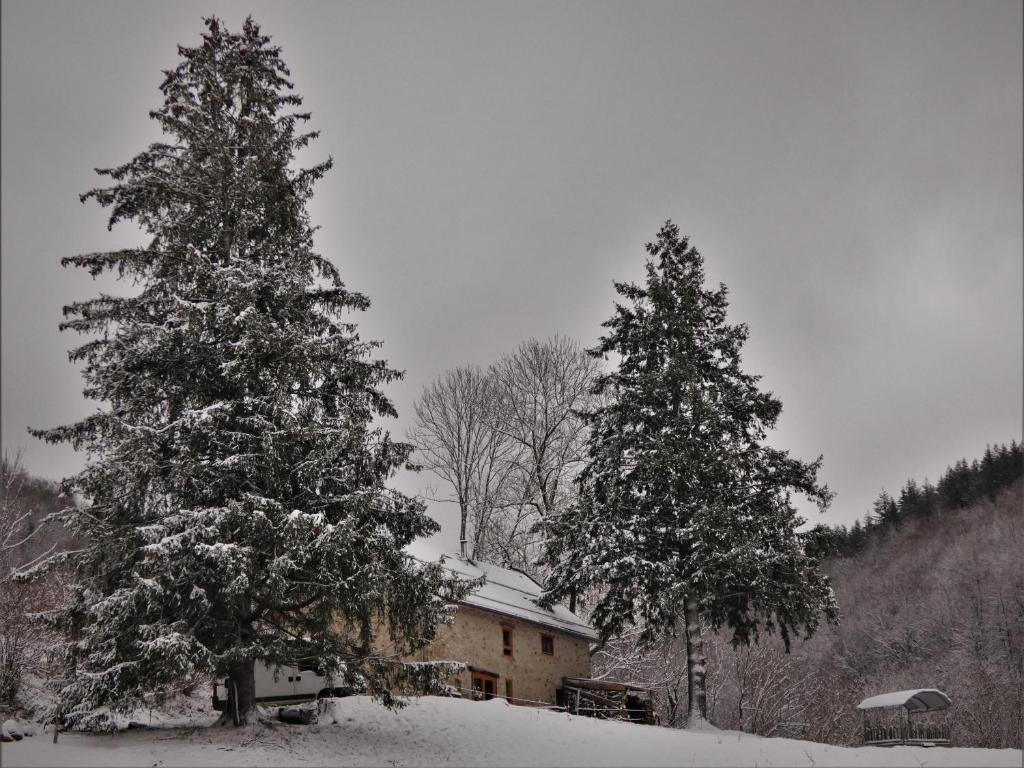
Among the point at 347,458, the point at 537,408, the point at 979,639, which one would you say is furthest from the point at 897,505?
the point at 347,458

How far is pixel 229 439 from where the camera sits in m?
14.2

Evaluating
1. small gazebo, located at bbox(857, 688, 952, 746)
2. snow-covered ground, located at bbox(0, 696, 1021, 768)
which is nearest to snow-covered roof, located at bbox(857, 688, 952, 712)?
small gazebo, located at bbox(857, 688, 952, 746)

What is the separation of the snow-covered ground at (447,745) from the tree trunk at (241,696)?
13.3 inches

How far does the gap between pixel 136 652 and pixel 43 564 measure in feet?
8.00

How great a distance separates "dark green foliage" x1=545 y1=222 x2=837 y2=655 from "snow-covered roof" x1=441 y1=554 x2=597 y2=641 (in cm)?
309

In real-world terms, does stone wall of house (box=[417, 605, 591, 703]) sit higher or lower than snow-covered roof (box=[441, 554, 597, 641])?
lower

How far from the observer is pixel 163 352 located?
47.0ft

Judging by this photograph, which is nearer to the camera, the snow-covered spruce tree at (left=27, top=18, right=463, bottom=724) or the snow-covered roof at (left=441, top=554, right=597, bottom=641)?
the snow-covered spruce tree at (left=27, top=18, right=463, bottom=724)

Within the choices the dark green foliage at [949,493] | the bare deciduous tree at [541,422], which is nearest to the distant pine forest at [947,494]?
the dark green foliage at [949,493]

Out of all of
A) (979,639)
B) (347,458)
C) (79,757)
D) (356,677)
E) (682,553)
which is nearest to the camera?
(79,757)

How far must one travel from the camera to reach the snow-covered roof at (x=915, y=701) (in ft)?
68.3

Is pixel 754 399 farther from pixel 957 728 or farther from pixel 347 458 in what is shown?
pixel 957 728

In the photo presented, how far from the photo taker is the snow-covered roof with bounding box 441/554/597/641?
24953mm

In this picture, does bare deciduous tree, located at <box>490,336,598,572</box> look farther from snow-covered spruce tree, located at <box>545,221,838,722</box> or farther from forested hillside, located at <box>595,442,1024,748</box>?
snow-covered spruce tree, located at <box>545,221,838,722</box>
